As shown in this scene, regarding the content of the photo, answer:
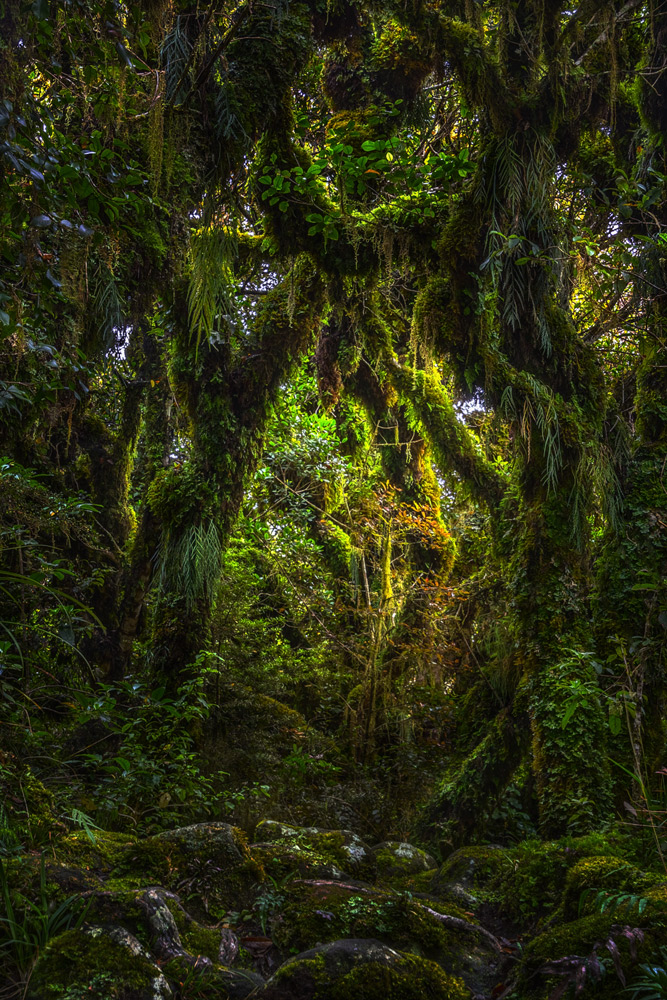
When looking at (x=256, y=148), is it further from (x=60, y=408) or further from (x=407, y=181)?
(x=60, y=408)

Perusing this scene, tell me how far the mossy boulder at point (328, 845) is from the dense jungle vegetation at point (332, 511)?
0.10ft

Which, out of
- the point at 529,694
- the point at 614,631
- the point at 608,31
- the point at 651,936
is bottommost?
the point at 651,936

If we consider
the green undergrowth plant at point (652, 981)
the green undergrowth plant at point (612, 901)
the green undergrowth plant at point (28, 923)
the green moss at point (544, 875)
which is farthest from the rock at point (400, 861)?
the green undergrowth plant at point (28, 923)

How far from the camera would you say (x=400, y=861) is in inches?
195

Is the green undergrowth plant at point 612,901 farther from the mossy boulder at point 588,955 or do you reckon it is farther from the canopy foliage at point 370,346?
the canopy foliage at point 370,346

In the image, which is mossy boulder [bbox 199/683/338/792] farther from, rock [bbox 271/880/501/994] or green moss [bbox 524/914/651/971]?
green moss [bbox 524/914/651/971]

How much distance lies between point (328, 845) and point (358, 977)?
2198 millimetres

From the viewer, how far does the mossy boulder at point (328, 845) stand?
433 cm

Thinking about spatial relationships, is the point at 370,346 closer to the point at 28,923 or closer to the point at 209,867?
the point at 209,867

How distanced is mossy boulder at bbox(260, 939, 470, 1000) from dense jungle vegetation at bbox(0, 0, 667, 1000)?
0.04 feet

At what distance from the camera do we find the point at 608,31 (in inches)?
206

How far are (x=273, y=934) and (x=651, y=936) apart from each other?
1.78 meters

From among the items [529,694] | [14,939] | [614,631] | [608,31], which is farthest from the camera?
[608,31]

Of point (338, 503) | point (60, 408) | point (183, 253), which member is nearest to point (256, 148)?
point (183, 253)
